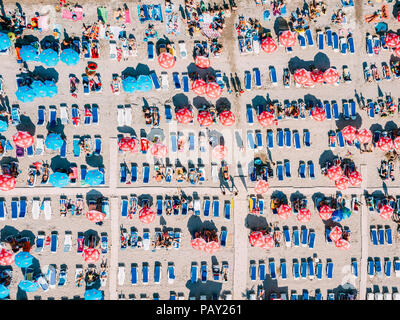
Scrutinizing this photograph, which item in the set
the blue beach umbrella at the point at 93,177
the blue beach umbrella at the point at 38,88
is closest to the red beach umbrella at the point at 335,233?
the blue beach umbrella at the point at 93,177

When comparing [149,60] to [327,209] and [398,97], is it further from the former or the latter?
[398,97]

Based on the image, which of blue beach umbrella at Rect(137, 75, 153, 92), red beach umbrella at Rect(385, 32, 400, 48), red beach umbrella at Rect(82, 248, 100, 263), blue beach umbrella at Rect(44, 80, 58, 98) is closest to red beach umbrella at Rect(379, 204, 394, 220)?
red beach umbrella at Rect(385, 32, 400, 48)

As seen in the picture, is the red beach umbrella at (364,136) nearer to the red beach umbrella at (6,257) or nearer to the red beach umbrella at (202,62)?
the red beach umbrella at (202,62)

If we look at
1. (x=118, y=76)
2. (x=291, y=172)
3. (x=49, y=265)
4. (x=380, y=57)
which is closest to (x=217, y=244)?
(x=291, y=172)

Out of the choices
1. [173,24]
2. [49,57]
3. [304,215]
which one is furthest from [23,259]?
[304,215]

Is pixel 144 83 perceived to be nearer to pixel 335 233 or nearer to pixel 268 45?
pixel 268 45
